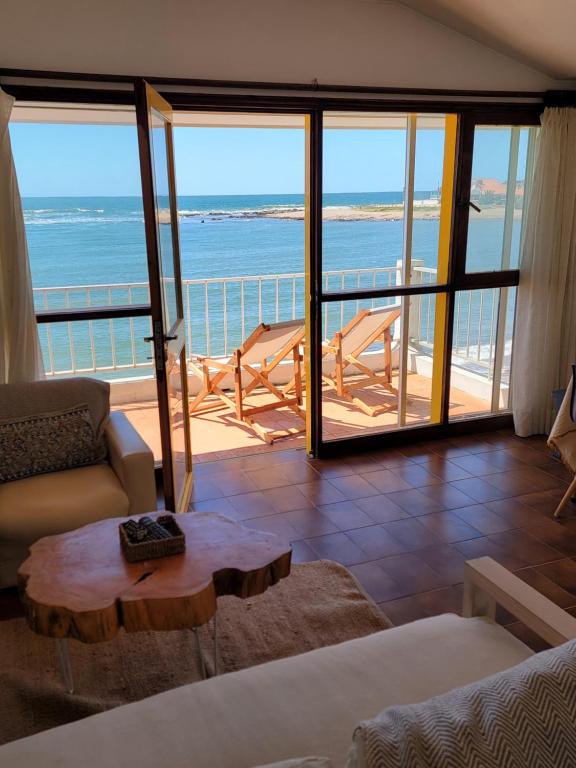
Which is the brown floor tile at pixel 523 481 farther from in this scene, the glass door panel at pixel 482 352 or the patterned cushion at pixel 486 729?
the patterned cushion at pixel 486 729

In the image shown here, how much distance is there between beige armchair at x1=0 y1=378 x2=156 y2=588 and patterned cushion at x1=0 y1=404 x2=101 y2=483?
4 cm

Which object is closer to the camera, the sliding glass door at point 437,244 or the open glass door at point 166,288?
the open glass door at point 166,288

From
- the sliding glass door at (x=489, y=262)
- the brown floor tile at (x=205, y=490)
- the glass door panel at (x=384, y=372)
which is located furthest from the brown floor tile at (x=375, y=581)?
the sliding glass door at (x=489, y=262)

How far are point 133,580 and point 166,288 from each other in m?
1.66

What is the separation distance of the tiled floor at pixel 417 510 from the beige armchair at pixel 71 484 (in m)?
0.74

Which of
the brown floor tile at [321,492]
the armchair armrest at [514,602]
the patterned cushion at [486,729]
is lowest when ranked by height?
the brown floor tile at [321,492]

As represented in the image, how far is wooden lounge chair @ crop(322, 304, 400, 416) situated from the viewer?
498 cm

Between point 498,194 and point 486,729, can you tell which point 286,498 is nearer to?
point 498,194

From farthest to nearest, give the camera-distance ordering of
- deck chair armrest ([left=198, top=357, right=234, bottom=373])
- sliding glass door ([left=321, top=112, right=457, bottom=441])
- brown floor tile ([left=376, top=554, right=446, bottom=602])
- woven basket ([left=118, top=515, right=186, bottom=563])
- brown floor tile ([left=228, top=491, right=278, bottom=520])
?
1. deck chair armrest ([left=198, top=357, right=234, bottom=373])
2. sliding glass door ([left=321, top=112, right=457, bottom=441])
3. brown floor tile ([left=228, top=491, right=278, bottom=520])
4. brown floor tile ([left=376, top=554, right=446, bottom=602])
5. woven basket ([left=118, top=515, right=186, bottom=563])

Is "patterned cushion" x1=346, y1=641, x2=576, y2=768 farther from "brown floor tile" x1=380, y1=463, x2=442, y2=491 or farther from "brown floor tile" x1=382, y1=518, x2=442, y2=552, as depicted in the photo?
"brown floor tile" x1=380, y1=463, x2=442, y2=491

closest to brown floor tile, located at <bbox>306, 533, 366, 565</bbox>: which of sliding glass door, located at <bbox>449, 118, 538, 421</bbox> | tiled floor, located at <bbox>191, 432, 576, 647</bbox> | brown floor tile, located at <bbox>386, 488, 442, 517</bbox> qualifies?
tiled floor, located at <bbox>191, 432, 576, 647</bbox>

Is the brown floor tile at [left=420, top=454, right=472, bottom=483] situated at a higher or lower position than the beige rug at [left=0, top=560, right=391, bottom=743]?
higher

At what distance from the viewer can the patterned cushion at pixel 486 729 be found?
1.02 metres

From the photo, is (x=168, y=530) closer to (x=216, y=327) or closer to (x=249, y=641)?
(x=249, y=641)
